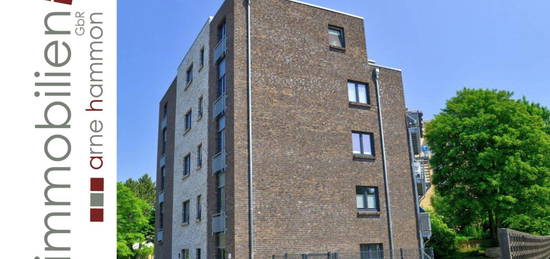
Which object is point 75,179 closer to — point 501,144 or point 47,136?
point 47,136

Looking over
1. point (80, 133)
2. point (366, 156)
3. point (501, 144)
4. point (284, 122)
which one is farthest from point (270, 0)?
point (501, 144)

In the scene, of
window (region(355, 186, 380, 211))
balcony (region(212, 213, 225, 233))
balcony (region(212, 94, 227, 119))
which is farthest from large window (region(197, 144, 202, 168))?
window (region(355, 186, 380, 211))

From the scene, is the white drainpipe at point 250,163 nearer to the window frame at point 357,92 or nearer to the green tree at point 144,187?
the window frame at point 357,92

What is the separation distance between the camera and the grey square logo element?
297 inches

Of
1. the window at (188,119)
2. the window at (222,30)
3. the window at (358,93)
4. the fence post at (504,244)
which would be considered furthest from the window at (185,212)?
the fence post at (504,244)

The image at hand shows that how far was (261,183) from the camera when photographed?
1945 cm

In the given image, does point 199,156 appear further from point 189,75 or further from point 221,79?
point 189,75

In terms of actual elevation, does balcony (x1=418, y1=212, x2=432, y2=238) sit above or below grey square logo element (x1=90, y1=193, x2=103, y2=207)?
below

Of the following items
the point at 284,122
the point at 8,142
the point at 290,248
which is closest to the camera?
the point at 8,142

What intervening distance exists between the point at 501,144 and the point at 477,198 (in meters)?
4.05

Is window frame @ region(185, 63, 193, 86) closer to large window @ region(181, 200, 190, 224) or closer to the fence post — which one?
large window @ region(181, 200, 190, 224)

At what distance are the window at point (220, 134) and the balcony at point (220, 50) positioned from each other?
305 cm

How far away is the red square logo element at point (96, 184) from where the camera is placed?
24.8ft

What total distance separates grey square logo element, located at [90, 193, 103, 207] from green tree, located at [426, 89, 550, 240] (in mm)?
27592
